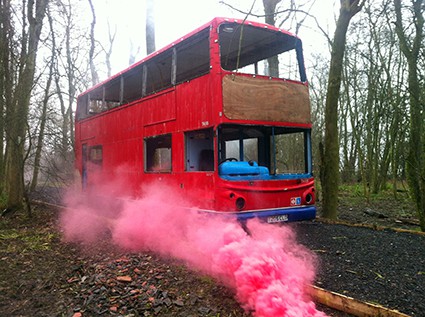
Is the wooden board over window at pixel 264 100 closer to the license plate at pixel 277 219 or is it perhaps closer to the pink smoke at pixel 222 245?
the license plate at pixel 277 219

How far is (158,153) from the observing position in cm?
920

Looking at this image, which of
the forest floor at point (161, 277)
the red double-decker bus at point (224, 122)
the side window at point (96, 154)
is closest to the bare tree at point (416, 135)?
the forest floor at point (161, 277)

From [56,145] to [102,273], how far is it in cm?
578

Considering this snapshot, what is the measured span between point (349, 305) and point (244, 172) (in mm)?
3396

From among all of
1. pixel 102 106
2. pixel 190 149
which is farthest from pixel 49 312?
pixel 102 106

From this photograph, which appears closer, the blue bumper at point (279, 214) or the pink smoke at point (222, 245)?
the pink smoke at point (222, 245)

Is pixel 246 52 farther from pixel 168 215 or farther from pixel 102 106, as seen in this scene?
pixel 102 106

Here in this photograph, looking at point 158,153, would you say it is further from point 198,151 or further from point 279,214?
point 279,214

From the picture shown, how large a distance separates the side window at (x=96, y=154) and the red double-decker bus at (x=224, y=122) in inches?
109

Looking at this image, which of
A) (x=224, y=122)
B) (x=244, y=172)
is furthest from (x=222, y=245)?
(x=224, y=122)

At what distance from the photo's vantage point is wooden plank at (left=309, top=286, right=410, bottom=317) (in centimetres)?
337

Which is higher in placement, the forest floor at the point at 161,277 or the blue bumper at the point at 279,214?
the blue bumper at the point at 279,214

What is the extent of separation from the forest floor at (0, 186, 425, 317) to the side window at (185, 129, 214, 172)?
2.10 m

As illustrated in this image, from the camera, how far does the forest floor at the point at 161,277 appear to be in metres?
4.17
